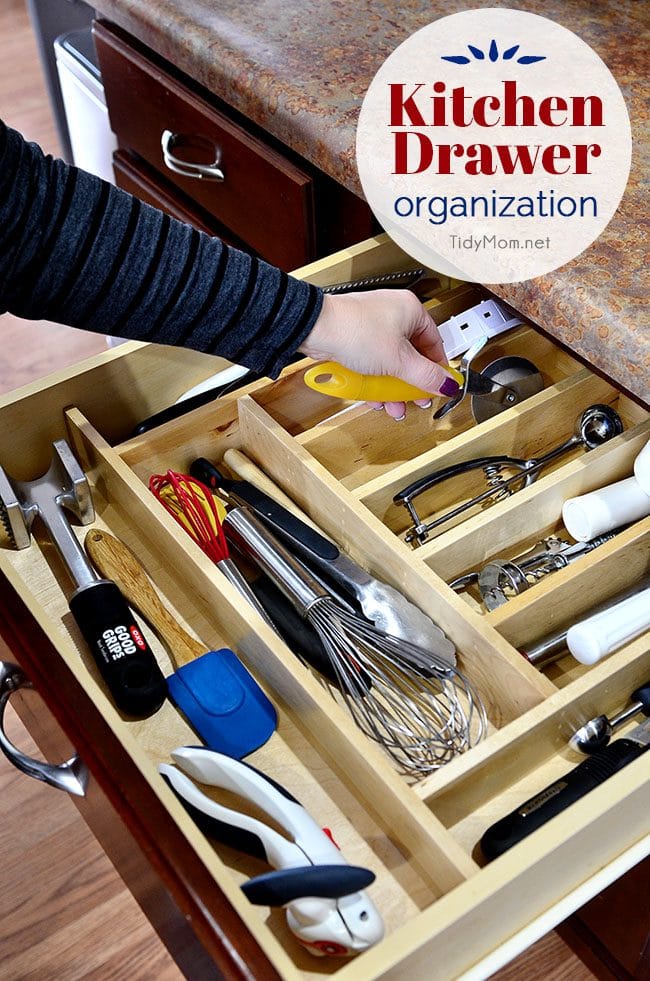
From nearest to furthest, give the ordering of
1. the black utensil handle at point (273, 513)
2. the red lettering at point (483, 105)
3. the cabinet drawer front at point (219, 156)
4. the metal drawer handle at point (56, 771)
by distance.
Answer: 1. the metal drawer handle at point (56, 771)
2. the black utensil handle at point (273, 513)
3. the red lettering at point (483, 105)
4. the cabinet drawer front at point (219, 156)

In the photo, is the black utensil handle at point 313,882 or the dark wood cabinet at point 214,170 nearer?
the black utensil handle at point 313,882

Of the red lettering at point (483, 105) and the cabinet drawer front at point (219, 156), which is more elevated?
the cabinet drawer front at point (219, 156)

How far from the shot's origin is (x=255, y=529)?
2.49 ft

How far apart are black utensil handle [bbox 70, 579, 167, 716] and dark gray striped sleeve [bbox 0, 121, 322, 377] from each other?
0.20 m

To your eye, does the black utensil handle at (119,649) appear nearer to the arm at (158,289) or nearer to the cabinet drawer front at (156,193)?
the arm at (158,289)

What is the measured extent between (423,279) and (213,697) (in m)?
0.49

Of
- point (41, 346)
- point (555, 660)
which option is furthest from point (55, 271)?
point (41, 346)

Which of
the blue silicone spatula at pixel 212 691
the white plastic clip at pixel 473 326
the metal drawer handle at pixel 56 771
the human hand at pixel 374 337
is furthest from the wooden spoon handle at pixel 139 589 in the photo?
the white plastic clip at pixel 473 326

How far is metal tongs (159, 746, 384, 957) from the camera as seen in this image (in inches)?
20.0

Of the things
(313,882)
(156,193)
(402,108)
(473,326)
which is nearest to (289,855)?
(313,882)

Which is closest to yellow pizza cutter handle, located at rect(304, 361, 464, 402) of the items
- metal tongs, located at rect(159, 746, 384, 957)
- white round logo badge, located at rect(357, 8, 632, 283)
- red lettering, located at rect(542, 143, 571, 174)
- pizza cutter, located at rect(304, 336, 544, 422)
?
pizza cutter, located at rect(304, 336, 544, 422)

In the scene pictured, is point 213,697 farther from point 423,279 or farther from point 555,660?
point 423,279

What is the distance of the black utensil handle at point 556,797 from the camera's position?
597 millimetres

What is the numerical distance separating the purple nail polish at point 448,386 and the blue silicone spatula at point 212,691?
10.8 inches
